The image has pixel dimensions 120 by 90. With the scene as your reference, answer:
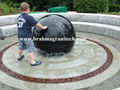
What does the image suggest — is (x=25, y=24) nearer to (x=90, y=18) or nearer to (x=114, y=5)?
(x=90, y=18)

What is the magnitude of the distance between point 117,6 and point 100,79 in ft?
49.1

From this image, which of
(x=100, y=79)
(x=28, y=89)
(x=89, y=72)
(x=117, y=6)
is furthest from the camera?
(x=117, y=6)

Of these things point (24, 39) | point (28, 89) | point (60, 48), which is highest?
point (24, 39)

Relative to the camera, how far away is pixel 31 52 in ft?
19.1

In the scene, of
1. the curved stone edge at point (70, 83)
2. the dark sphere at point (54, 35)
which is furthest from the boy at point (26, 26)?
the curved stone edge at point (70, 83)

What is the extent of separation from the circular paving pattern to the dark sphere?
1.24ft

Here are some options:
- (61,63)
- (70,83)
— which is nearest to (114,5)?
(61,63)

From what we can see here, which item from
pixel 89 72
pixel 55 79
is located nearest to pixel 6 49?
pixel 55 79

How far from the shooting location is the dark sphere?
6035 mm

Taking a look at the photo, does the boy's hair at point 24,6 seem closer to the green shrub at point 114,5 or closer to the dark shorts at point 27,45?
the dark shorts at point 27,45

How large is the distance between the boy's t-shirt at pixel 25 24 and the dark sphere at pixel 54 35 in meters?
0.55

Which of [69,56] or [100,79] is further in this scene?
[69,56]

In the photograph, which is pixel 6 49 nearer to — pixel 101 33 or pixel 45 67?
pixel 45 67

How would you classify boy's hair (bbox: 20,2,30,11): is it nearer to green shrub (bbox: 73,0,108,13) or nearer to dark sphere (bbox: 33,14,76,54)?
dark sphere (bbox: 33,14,76,54)
